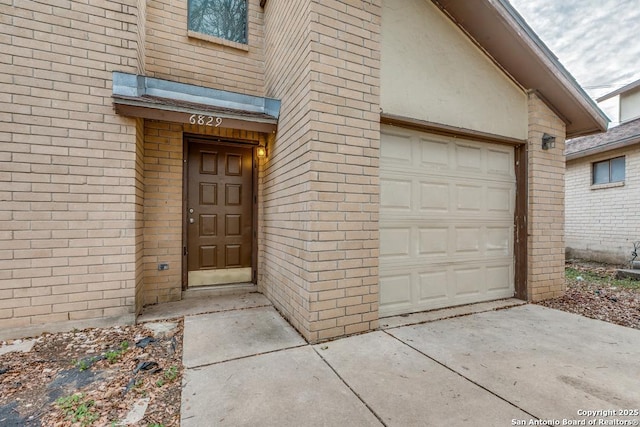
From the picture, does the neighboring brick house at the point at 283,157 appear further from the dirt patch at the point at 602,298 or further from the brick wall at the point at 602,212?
the brick wall at the point at 602,212

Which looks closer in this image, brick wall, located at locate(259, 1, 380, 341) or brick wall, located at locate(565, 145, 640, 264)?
brick wall, located at locate(259, 1, 380, 341)

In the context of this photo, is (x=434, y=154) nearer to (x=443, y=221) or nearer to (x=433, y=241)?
(x=443, y=221)

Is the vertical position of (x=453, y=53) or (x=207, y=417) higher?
(x=453, y=53)

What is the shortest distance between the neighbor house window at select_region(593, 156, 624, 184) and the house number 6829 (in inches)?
396

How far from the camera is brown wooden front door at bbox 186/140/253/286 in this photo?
13.9 feet

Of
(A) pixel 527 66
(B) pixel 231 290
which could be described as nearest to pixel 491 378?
(B) pixel 231 290

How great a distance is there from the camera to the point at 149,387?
2037 mm

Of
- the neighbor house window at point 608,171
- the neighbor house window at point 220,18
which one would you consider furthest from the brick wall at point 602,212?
the neighbor house window at point 220,18

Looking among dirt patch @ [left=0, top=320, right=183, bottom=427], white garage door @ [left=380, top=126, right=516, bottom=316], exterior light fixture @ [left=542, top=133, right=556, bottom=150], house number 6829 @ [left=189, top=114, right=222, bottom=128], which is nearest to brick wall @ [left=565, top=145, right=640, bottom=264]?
Result: exterior light fixture @ [left=542, top=133, right=556, bottom=150]

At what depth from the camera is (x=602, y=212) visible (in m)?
8.04

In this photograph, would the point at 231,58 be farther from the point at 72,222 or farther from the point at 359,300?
the point at 359,300

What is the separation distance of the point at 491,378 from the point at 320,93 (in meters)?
2.72

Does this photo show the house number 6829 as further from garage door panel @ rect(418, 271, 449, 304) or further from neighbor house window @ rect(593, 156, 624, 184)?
neighbor house window @ rect(593, 156, 624, 184)

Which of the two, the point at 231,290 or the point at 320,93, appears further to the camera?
the point at 231,290
